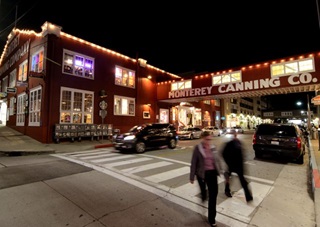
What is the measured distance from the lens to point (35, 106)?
51.7ft

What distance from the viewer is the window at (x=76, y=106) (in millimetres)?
15531

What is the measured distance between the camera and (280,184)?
19.6ft

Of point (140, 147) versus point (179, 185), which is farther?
point (140, 147)

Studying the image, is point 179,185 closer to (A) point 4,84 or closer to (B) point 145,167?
(B) point 145,167

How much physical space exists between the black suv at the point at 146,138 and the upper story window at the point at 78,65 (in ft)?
26.3

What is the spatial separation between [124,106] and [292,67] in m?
15.7

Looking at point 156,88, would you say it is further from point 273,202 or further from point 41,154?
point 273,202

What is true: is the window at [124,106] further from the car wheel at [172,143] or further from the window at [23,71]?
the window at [23,71]

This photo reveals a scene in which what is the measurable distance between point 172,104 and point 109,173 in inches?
806

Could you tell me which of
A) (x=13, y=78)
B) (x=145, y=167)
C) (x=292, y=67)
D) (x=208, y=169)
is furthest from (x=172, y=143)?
(x=13, y=78)

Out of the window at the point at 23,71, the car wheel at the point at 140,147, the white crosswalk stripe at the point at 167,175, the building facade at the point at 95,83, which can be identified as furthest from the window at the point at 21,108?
the white crosswalk stripe at the point at 167,175

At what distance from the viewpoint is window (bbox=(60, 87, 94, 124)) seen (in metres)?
15.5

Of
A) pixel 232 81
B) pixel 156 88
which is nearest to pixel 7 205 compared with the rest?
pixel 232 81

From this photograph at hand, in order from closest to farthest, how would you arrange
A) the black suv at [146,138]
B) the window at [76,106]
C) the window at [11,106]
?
the black suv at [146,138] < the window at [76,106] < the window at [11,106]
